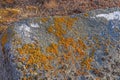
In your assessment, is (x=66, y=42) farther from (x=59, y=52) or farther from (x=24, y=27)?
(x=24, y=27)

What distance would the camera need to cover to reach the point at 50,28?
3.79 metres

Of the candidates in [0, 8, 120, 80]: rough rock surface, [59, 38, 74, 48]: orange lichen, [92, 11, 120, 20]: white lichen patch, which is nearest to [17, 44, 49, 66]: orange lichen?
[0, 8, 120, 80]: rough rock surface

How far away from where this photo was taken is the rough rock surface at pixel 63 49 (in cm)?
341

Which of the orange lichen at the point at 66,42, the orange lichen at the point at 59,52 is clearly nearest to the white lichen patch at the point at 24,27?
the orange lichen at the point at 59,52

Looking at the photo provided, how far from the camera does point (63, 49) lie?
3.60 m

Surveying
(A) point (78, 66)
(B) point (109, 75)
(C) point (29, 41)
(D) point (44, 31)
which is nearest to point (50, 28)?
(D) point (44, 31)

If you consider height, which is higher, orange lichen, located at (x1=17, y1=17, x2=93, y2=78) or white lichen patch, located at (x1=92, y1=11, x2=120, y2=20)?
white lichen patch, located at (x1=92, y1=11, x2=120, y2=20)

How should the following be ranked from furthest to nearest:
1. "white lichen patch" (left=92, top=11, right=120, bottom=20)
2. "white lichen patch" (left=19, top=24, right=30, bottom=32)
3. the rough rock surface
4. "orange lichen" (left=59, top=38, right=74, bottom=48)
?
"white lichen patch" (left=92, top=11, right=120, bottom=20) < "white lichen patch" (left=19, top=24, right=30, bottom=32) < "orange lichen" (left=59, top=38, right=74, bottom=48) < the rough rock surface

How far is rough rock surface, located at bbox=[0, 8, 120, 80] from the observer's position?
3414mm

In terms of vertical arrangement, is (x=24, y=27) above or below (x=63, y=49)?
above

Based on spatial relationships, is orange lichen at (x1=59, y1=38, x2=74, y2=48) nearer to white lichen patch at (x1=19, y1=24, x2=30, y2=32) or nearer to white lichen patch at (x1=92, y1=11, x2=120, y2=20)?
white lichen patch at (x1=19, y1=24, x2=30, y2=32)

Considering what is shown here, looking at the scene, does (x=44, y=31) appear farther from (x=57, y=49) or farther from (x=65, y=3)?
(x=65, y=3)

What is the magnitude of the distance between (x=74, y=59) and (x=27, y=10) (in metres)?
A: 4.54

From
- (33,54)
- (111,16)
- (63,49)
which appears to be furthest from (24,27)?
(111,16)
